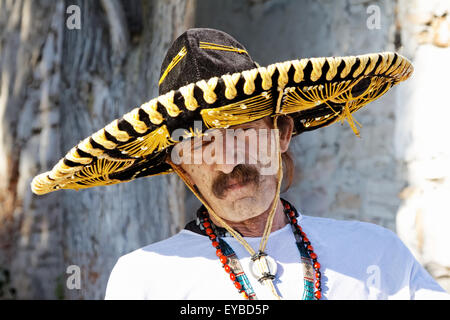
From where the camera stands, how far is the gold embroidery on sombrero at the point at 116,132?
135cm

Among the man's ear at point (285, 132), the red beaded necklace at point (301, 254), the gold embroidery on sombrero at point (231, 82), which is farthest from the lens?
the man's ear at point (285, 132)

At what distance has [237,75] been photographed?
1.29 metres

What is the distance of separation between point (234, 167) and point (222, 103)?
0.95 ft

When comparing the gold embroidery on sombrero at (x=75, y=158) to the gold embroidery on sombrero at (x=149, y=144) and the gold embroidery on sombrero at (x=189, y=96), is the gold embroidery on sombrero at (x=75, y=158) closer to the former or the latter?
the gold embroidery on sombrero at (x=149, y=144)

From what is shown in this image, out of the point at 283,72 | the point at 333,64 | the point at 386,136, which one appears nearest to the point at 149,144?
the point at 283,72

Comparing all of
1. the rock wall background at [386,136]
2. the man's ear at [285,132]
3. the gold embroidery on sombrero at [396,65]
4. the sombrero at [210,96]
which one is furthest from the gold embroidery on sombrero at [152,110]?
the rock wall background at [386,136]

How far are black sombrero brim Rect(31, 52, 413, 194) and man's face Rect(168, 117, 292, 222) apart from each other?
8cm

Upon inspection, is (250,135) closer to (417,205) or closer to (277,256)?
(277,256)

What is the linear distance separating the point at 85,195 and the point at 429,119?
1951mm

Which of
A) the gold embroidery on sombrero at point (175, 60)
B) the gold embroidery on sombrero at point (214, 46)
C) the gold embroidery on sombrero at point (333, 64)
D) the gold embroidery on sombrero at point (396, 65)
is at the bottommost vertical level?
the gold embroidery on sombrero at point (333, 64)

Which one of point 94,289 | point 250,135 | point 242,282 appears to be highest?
point 250,135

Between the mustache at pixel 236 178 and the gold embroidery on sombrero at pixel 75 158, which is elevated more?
the gold embroidery on sombrero at pixel 75 158

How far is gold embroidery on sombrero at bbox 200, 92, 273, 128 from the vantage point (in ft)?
4.51
